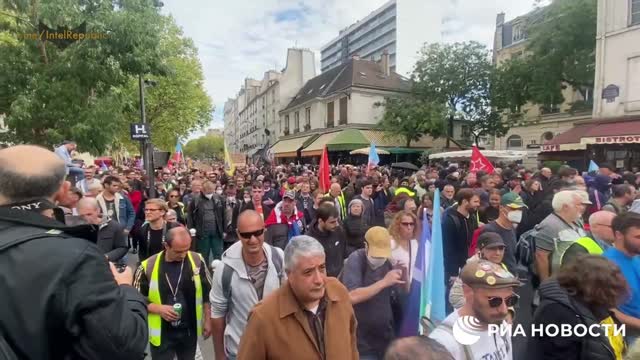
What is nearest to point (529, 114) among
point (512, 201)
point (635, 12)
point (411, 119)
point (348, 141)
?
point (411, 119)

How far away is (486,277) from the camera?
213 cm

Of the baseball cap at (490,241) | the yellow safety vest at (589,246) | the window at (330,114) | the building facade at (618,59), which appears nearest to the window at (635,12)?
the building facade at (618,59)

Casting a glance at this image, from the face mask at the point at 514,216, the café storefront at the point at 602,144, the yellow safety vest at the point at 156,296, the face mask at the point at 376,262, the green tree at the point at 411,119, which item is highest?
the green tree at the point at 411,119

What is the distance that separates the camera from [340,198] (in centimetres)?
776

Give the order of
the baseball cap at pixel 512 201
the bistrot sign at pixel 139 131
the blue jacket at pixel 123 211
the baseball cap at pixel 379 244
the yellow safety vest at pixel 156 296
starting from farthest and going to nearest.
→ the bistrot sign at pixel 139 131
the blue jacket at pixel 123 211
the baseball cap at pixel 512 201
the baseball cap at pixel 379 244
the yellow safety vest at pixel 156 296

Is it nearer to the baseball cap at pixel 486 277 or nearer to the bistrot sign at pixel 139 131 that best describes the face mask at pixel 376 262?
the baseball cap at pixel 486 277

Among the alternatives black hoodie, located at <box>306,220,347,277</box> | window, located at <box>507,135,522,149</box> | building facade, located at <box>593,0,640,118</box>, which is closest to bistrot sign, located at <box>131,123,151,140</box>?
black hoodie, located at <box>306,220,347,277</box>

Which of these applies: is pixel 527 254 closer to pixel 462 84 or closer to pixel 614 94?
pixel 614 94

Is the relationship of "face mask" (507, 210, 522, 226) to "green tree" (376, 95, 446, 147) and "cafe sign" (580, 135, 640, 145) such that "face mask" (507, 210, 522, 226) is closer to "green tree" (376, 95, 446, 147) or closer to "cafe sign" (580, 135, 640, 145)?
"cafe sign" (580, 135, 640, 145)

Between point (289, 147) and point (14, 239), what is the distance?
39.9 m

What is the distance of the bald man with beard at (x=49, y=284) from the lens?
128 cm

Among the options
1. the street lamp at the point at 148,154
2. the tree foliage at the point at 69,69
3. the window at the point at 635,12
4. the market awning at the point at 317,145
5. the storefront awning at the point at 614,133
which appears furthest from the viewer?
the market awning at the point at 317,145

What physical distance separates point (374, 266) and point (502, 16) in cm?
4033

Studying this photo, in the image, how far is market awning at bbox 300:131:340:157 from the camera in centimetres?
3344
